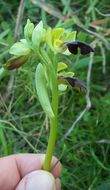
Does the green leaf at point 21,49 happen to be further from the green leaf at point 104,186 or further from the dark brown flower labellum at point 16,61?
the green leaf at point 104,186

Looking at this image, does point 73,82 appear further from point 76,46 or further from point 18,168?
point 18,168

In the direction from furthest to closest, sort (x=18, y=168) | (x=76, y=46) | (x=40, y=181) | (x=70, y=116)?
(x=70, y=116), (x=18, y=168), (x=40, y=181), (x=76, y=46)

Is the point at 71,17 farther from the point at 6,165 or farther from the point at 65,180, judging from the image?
the point at 6,165

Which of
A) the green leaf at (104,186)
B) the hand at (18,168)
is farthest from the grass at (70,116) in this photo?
the hand at (18,168)

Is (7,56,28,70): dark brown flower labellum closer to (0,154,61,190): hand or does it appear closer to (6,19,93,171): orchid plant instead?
Answer: (6,19,93,171): orchid plant

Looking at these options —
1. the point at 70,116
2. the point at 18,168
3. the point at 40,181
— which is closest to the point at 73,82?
the point at 40,181

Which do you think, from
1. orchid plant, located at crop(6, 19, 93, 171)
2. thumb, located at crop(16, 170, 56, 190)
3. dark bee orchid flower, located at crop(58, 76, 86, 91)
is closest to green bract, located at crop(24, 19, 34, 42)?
orchid plant, located at crop(6, 19, 93, 171)

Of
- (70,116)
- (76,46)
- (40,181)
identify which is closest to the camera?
(76,46)
